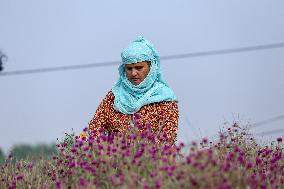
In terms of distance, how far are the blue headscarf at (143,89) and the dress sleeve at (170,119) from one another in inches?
3.4

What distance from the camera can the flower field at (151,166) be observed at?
17.2 ft

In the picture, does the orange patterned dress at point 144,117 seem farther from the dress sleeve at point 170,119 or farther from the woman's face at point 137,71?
the woman's face at point 137,71

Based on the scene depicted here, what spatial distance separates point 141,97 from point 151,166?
2.07 meters

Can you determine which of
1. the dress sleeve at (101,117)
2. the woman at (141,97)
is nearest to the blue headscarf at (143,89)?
the woman at (141,97)

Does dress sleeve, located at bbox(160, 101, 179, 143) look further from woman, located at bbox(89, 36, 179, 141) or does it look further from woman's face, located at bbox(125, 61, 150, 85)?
woman's face, located at bbox(125, 61, 150, 85)

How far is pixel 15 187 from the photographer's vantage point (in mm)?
6852

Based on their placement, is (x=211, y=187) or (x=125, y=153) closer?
(x=211, y=187)

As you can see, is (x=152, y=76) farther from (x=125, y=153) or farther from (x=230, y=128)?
(x=125, y=153)

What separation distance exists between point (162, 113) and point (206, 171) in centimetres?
295

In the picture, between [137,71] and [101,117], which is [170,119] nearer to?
[137,71]

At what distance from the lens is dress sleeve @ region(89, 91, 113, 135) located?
818 centimetres

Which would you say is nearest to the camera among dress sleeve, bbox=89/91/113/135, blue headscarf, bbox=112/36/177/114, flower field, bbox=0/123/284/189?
flower field, bbox=0/123/284/189

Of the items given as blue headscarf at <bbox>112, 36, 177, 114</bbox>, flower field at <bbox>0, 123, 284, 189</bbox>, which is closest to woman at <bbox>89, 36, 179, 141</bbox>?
blue headscarf at <bbox>112, 36, 177, 114</bbox>

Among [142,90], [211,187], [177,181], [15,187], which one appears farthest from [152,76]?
[211,187]
